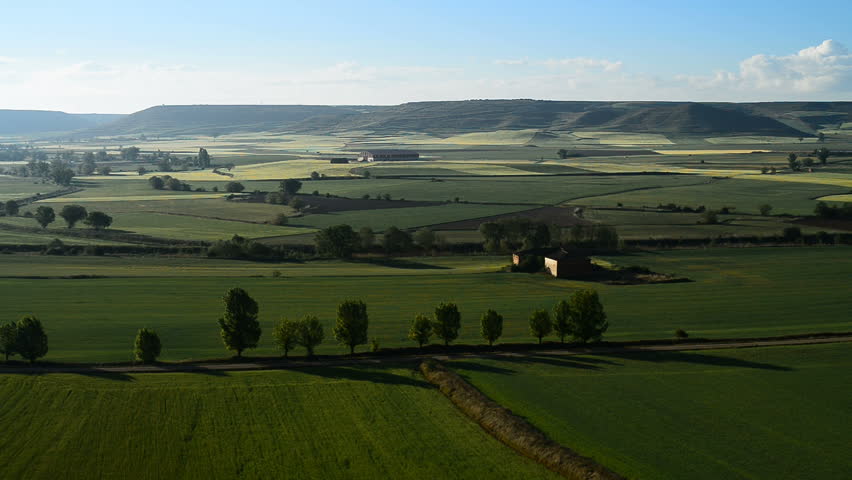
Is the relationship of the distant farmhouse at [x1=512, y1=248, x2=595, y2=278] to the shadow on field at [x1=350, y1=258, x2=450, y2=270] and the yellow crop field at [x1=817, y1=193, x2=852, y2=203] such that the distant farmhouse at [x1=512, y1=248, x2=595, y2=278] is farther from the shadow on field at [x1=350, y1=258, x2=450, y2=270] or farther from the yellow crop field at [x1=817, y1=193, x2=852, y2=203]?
the yellow crop field at [x1=817, y1=193, x2=852, y2=203]

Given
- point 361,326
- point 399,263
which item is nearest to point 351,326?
point 361,326

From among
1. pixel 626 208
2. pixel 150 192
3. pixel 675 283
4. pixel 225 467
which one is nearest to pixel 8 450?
pixel 225 467

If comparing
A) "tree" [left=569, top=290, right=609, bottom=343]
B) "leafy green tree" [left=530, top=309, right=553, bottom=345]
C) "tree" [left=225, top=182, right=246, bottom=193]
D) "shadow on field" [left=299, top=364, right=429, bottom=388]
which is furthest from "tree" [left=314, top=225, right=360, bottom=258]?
"tree" [left=225, top=182, right=246, bottom=193]

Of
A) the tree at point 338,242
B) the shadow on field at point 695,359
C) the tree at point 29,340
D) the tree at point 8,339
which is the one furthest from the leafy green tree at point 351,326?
the tree at point 338,242

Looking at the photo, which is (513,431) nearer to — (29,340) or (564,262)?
(29,340)

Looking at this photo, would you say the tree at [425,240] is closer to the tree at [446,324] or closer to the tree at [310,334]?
the tree at [446,324]

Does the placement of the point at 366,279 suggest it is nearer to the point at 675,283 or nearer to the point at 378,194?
the point at 675,283
